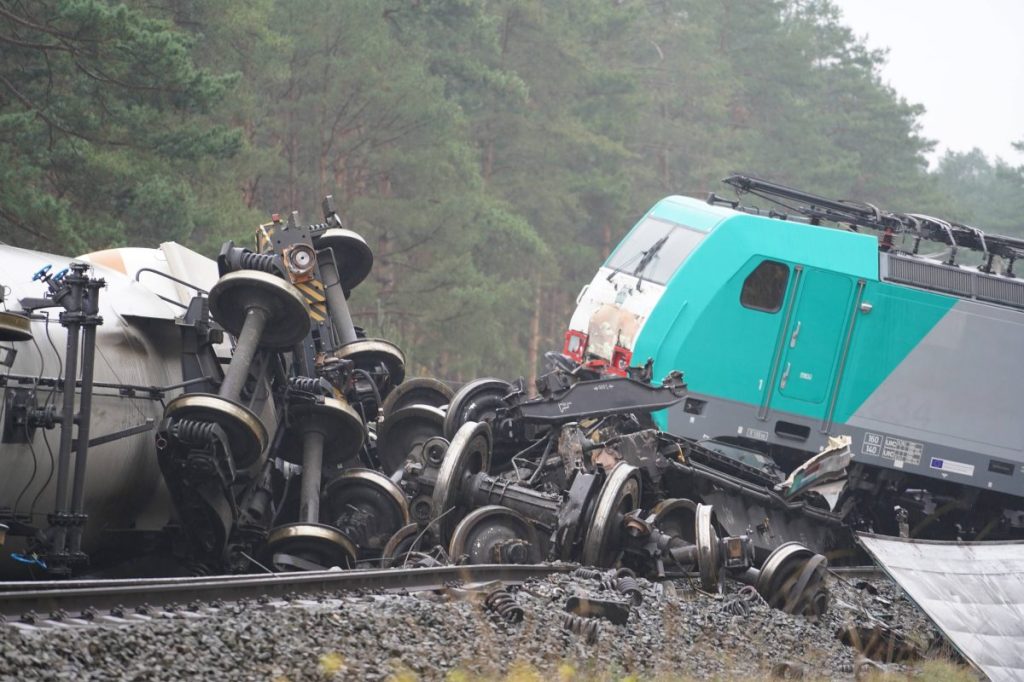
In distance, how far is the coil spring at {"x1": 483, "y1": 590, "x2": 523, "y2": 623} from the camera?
747 centimetres

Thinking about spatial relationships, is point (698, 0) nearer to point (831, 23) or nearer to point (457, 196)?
point (831, 23)

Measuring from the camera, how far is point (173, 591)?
6719 mm

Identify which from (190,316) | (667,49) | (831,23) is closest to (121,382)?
(190,316)

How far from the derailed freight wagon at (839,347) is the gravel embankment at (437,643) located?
205 inches

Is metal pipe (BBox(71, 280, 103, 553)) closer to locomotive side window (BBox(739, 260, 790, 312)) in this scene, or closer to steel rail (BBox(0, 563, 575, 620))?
steel rail (BBox(0, 563, 575, 620))

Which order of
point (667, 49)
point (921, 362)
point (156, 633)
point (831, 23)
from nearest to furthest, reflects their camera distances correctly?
point (156, 633) → point (921, 362) → point (667, 49) → point (831, 23)

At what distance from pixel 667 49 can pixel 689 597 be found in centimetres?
4032

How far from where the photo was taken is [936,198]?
163ft

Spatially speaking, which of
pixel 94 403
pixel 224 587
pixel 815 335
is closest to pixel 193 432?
pixel 94 403

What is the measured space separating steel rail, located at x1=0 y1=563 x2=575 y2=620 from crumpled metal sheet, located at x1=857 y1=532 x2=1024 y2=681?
328 cm

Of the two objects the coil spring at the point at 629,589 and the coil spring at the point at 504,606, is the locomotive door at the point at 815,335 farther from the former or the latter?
the coil spring at the point at 504,606

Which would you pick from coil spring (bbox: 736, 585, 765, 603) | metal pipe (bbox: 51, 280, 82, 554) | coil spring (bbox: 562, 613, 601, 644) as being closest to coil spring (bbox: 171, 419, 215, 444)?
metal pipe (bbox: 51, 280, 82, 554)

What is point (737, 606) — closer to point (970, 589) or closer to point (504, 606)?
point (970, 589)

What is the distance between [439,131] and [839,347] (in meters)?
16.6
